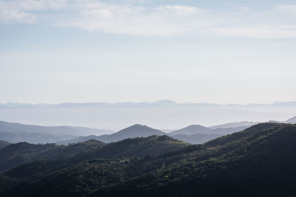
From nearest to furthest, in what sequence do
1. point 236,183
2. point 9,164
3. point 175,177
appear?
point 236,183 < point 175,177 < point 9,164

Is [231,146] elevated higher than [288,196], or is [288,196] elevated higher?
[231,146]

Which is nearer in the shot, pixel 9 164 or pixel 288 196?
pixel 288 196

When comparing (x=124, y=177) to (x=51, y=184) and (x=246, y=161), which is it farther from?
(x=246, y=161)

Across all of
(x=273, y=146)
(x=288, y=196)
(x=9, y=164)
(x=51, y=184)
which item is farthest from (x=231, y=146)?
(x=9, y=164)

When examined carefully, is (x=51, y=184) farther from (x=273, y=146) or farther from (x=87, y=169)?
(x=273, y=146)

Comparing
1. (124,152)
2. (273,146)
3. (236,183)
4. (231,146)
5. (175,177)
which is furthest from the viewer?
(124,152)

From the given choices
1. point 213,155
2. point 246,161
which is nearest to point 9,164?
point 213,155
